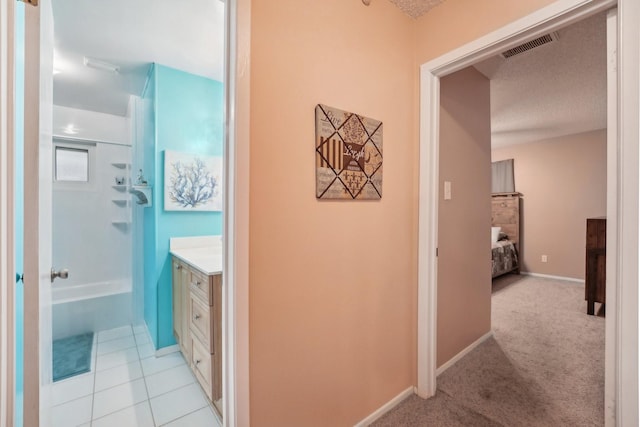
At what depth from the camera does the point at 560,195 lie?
4930 millimetres

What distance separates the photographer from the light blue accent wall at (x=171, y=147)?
2.46m

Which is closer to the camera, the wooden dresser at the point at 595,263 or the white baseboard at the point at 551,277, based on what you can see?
the wooden dresser at the point at 595,263

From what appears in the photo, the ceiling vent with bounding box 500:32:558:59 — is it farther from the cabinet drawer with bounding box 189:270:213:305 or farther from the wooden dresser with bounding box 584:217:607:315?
the cabinet drawer with bounding box 189:270:213:305

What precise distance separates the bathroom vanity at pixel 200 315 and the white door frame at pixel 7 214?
36.5 inches

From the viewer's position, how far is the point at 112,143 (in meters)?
3.83

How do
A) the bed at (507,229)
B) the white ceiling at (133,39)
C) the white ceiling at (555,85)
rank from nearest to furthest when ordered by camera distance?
the white ceiling at (133,39) → the white ceiling at (555,85) → the bed at (507,229)

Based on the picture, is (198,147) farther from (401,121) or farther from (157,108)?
(401,121)

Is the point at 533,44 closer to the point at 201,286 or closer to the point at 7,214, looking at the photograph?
the point at 201,286

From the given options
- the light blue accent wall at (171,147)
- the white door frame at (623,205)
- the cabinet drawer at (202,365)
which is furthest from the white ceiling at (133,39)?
the cabinet drawer at (202,365)

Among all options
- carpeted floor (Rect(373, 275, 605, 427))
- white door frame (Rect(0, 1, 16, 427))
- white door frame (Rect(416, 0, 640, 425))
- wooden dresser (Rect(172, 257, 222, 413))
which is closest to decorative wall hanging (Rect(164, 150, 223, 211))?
wooden dresser (Rect(172, 257, 222, 413))

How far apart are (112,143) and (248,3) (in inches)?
148

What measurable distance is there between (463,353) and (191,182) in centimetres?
281

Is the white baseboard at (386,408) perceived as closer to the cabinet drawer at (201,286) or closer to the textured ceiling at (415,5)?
the cabinet drawer at (201,286)

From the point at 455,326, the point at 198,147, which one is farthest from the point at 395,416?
the point at 198,147
